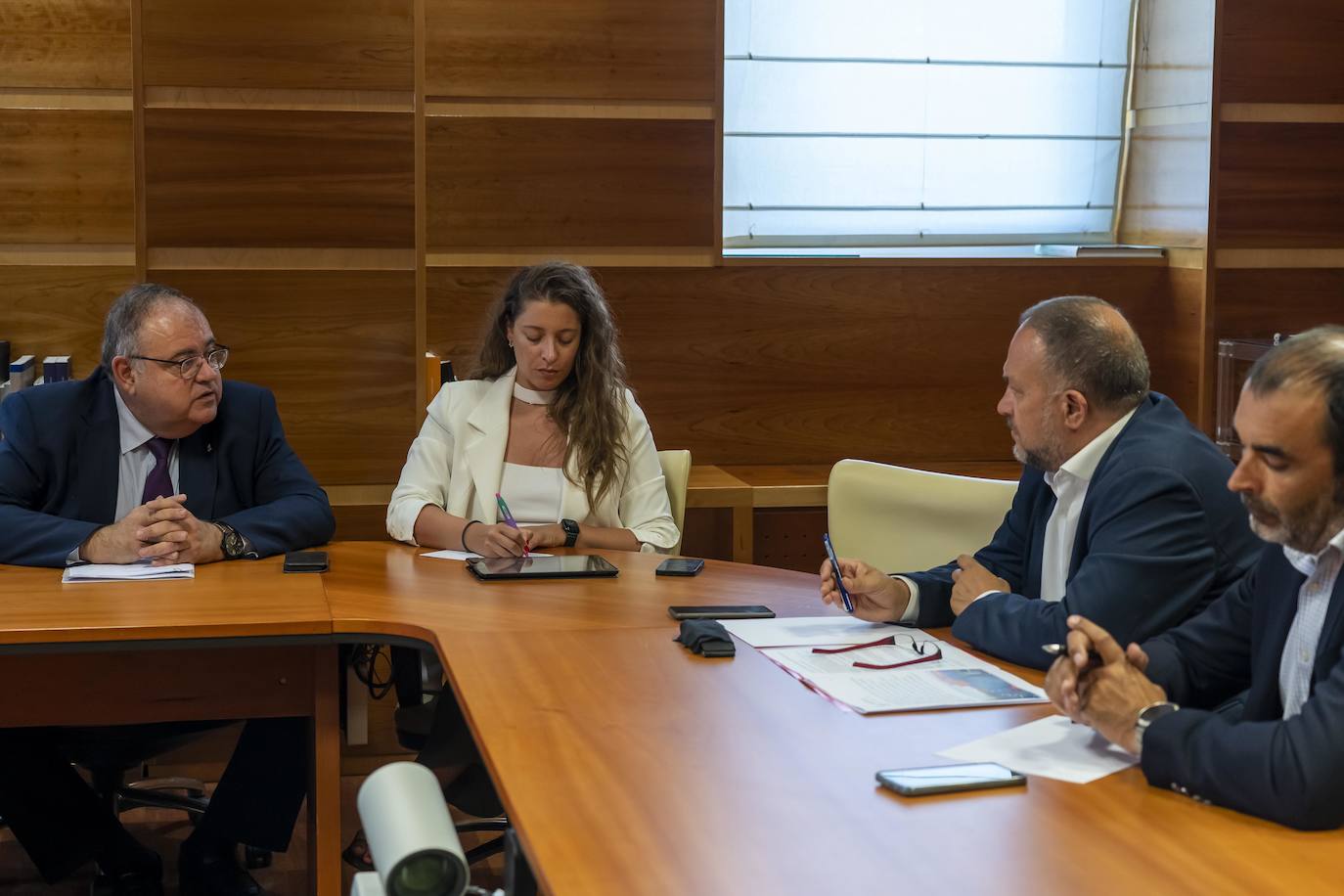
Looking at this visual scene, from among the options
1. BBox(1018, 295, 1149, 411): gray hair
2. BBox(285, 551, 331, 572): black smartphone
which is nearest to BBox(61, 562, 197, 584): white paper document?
BBox(285, 551, 331, 572): black smartphone

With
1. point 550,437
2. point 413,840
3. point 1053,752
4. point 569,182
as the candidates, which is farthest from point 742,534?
point 413,840

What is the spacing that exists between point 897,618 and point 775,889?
1.21m

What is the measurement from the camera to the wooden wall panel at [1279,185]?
15.8 feet

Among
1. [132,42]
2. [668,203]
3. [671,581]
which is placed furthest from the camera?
[668,203]

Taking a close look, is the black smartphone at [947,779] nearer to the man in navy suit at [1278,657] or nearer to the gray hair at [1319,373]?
the man in navy suit at [1278,657]

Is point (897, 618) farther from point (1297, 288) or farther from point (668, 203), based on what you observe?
point (1297, 288)

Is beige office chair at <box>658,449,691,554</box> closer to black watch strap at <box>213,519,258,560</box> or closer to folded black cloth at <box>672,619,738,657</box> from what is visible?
black watch strap at <box>213,519,258,560</box>

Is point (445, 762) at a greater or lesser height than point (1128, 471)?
lesser

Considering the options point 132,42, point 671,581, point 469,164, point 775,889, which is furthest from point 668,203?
point 775,889

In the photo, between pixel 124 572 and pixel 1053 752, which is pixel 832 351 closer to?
pixel 124 572

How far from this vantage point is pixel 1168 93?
502 centimetres

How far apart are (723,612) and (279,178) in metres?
2.47

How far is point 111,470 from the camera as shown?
10.9 feet

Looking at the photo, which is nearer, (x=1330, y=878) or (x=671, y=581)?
(x=1330, y=878)
